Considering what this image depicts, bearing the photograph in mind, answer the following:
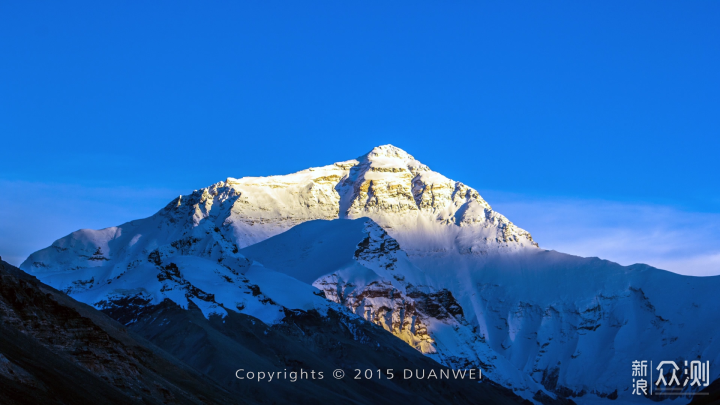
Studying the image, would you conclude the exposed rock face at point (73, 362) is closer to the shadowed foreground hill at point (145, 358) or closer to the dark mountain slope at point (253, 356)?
the shadowed foreground hill at point (145, 358)

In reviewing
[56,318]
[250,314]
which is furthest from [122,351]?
[250,314]

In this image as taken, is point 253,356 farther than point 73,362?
Yes

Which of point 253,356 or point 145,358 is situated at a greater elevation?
point 253,356

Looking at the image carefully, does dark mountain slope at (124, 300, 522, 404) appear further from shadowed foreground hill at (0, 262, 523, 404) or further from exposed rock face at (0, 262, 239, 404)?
exposed rock face at (0, 262, 239, 404)

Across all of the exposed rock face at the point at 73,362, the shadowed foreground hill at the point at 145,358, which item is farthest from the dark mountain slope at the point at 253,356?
the exposed rock face at the point at 73,362

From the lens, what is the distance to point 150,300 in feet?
620

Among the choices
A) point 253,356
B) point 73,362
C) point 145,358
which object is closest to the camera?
point 73,362

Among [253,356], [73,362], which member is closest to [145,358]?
[73,362]

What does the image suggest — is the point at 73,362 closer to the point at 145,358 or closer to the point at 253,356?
the point at 145,358

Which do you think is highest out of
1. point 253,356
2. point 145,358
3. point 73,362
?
point 253,356

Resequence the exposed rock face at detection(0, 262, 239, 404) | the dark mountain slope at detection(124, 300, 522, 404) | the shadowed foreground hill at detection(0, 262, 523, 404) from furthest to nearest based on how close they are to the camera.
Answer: the dark mountain slope at detection(124, 300, 522, 404), the shadowed foreground hill at detection(0, 262, 523, 404), the exposed rock face at detection(0, 262, 239, 404)

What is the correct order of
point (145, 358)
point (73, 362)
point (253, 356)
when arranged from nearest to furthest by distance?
1. point (73, 362)
2. point (145, 358)
3. point (253, 356)

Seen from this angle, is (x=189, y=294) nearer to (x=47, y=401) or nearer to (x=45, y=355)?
(x=45, y=355)

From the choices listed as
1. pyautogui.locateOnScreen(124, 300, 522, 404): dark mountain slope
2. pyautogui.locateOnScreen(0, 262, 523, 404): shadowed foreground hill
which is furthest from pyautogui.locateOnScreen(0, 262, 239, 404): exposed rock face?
pyautogui.locateOnScreen(124, 300, 522, 404): dark mountain slope
